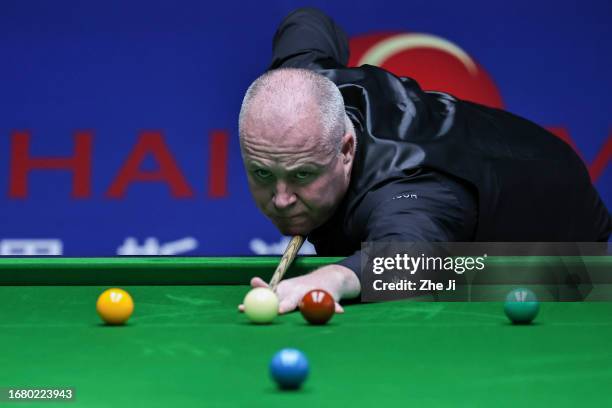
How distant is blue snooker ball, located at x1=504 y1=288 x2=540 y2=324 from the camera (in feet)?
7.00

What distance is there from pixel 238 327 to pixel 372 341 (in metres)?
0.32

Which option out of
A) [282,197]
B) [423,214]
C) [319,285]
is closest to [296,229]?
[282,197]

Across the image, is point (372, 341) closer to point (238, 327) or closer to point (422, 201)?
point (238, 327)

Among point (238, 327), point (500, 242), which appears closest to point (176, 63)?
point (500, 242)

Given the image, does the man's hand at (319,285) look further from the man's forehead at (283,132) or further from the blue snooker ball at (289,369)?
the blue snooker ball at (289,369)

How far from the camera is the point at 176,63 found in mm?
5523

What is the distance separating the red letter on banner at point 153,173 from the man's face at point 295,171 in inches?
92.4

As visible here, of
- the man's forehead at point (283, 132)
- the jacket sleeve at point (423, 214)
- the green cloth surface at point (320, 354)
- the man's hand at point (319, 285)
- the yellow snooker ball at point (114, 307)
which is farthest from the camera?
the man's forehead at point (283, 132)

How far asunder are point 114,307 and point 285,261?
2.41ft

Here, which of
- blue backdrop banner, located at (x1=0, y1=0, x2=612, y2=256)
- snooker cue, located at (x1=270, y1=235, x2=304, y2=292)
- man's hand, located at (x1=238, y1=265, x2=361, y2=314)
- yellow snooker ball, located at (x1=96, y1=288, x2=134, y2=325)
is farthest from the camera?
blue backdrop banner, located at (x1=0, y1=0, x2=612, y2=256)

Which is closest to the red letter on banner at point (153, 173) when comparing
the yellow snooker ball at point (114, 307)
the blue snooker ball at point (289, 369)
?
the yellow snooker ball at point (114, 307)

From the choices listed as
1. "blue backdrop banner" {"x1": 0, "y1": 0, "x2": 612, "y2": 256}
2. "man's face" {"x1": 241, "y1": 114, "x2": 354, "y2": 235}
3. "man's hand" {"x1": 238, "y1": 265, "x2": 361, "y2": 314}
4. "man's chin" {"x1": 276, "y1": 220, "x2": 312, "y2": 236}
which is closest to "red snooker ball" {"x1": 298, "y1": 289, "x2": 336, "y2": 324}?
"man's hand" {"x1": 238, "y1": 265, "x2": 361, "y2": 314}

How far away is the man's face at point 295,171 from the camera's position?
2854 millimetres

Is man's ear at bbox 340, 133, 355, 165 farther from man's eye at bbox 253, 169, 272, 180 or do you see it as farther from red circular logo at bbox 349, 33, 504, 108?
red circular logo at bbox 349, 33, 504, 108
